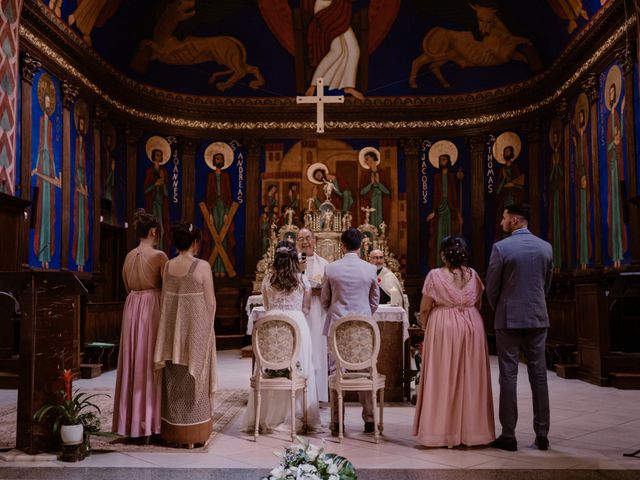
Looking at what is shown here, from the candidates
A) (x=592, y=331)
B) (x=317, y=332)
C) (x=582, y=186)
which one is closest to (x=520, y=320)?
(x=317, y=332)

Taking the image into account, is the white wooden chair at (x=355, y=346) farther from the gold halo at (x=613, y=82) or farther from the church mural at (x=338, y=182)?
the church mural at (x=338, y=182)

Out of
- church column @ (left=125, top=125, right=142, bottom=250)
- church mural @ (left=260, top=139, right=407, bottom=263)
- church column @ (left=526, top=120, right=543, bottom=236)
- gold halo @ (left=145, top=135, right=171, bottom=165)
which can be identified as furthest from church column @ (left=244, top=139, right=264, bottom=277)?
church column @ (left=526, top=120, right=543, bottom=236)

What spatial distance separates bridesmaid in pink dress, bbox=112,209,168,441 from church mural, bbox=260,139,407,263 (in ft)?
32.4

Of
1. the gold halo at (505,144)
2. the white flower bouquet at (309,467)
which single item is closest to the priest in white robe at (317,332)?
the white flower bouquet at (309,467)

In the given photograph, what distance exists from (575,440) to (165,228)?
11134mm

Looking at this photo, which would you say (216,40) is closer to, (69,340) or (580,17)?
(580,17)

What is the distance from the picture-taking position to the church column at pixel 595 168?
11555mm

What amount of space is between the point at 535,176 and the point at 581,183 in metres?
2.21

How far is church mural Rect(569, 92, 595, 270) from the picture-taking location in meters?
12.1

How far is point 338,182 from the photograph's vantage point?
51.6 feet

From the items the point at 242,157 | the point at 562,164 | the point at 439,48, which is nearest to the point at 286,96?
the point at 242,157

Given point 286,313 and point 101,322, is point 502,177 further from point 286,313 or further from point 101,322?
point 286,313

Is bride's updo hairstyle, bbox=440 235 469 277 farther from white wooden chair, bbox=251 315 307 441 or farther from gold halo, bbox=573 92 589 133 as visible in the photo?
gold halo, bbox=573 92 589 133

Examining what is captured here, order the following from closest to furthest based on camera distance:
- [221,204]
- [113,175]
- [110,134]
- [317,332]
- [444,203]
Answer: [317,332], [110,134], [113,175], [444,203], [221,204]
